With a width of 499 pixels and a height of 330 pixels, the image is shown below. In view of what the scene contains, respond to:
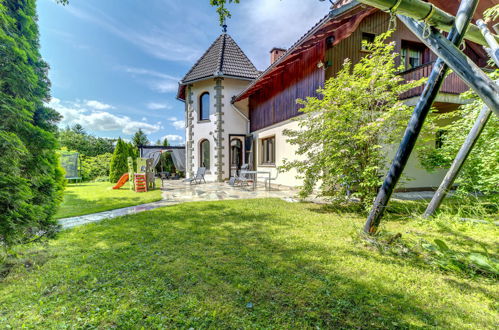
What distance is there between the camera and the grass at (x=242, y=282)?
5.33ft

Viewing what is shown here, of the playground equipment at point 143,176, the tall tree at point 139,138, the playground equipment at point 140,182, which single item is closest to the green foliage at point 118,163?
the playground equipment at point 143,176

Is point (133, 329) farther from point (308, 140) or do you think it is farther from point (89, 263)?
point (308, 140)

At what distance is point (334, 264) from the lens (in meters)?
2.51

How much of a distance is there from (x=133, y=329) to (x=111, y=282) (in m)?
0.82

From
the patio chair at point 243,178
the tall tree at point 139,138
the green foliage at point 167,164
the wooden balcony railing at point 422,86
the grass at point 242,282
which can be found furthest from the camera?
the tall tree at point 139,138

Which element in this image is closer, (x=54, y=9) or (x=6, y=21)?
(x=6, y=21)

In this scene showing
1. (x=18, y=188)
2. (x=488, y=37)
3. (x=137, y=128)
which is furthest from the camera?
(x=137, y=128)

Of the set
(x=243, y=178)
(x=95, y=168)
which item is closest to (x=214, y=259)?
(x=243, y=178)

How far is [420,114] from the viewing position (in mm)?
2549

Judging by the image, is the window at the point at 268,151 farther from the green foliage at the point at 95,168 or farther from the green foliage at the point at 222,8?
the green foliage at the point at 95,168

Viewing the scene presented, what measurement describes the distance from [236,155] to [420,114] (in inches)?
485

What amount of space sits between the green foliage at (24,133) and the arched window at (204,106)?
10.7m

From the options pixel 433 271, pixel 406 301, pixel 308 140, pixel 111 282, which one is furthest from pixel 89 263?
pixel 308 140

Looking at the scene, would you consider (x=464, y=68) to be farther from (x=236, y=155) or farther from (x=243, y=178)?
(x=236, y=155)
